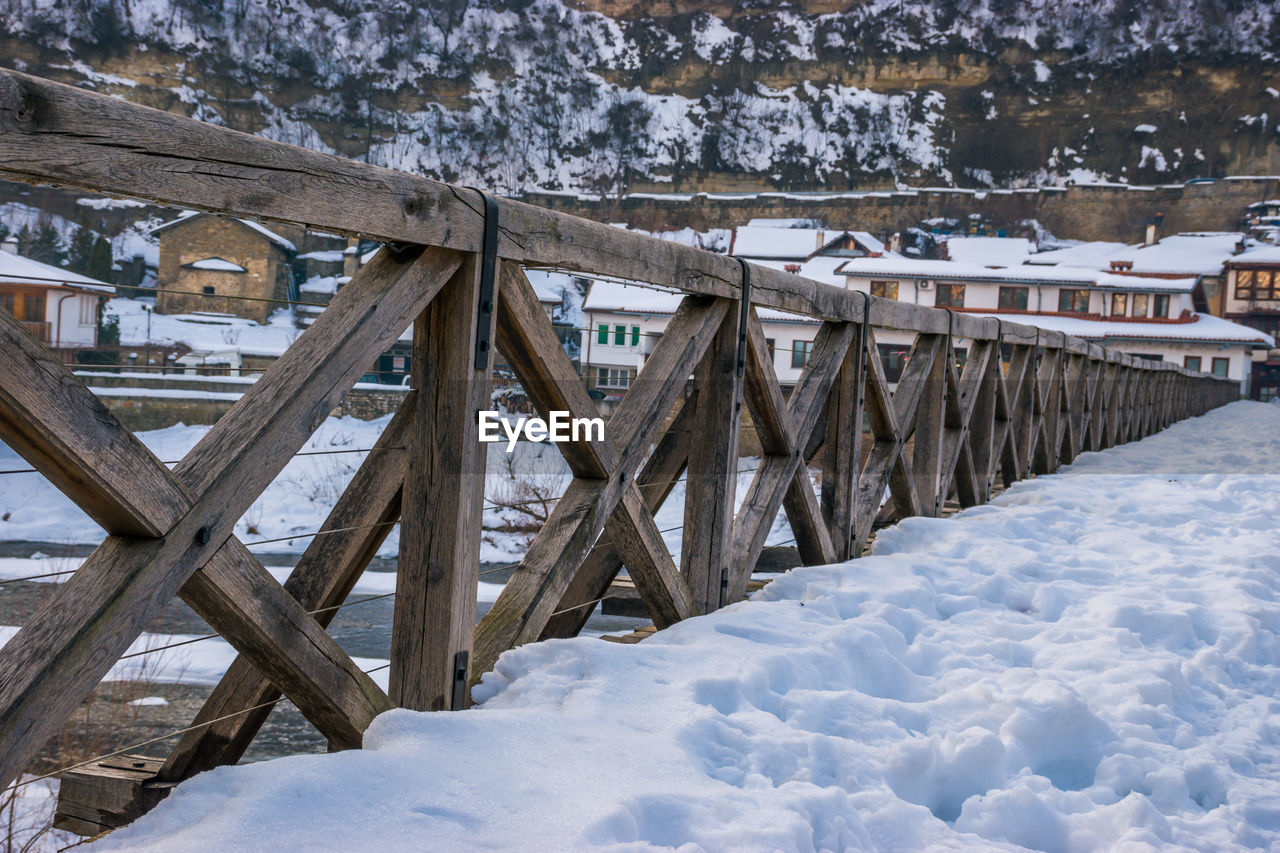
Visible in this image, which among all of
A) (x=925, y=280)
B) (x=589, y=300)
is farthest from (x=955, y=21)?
(x=589, y=300)

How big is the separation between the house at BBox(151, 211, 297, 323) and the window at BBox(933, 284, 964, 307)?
2992cm

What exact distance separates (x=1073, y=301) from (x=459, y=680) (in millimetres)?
45330

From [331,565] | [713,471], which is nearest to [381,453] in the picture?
[331,565]

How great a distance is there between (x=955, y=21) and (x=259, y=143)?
9013 centimetres

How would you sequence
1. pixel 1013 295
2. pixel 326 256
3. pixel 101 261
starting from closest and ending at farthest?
1. pixel 1013 295
2. pixel 101 261
3. pixel 326 256

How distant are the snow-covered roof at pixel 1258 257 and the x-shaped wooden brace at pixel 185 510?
181 feet

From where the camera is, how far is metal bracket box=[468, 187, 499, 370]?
240 centimetres

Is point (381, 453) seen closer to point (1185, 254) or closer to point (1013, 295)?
point (1013, 295)

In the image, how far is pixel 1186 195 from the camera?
68750 mm

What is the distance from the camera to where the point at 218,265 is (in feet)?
168

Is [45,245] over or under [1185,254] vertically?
under

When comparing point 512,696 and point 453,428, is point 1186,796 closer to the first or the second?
point 512,696

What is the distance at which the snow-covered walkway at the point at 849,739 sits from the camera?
1.96 m

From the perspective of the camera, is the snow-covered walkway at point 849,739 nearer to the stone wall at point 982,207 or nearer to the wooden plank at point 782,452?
the wooden plank at point 782,452
